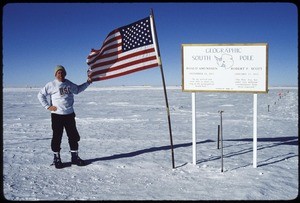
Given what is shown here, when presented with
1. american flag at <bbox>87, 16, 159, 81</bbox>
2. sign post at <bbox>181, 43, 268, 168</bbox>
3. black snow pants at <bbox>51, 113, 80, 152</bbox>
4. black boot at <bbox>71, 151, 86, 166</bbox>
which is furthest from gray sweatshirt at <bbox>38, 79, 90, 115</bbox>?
sign post at <bbox>181, 43, 268, 168</bbox>

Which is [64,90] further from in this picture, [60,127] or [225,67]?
[225,67]

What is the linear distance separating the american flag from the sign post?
855 millimetres

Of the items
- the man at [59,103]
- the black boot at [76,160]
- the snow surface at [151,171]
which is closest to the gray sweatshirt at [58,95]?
the man at [59,103]

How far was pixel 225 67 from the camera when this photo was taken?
6.26 metres

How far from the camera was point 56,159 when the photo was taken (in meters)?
6.50

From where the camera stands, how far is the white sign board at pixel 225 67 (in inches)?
240

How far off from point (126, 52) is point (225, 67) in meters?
2.22

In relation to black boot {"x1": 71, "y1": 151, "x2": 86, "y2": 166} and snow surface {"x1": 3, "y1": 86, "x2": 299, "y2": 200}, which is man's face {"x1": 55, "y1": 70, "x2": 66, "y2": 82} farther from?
snow surface {"x1": 3, "y1": 86, "x2": 299, "y2": 200}

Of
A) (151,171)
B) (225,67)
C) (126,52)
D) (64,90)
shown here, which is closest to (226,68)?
(225,67)

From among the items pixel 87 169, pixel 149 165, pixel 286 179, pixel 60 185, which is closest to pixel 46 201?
pixel 60 185

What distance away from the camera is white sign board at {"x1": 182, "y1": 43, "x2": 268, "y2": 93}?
20.0 ft

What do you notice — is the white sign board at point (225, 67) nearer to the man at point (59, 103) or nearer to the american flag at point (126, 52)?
the american flag at point (126, 52)

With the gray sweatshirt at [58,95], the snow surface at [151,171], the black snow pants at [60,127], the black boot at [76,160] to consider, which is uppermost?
the gray sweatshirt at [58,95]

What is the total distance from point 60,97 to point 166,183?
9.72ft
